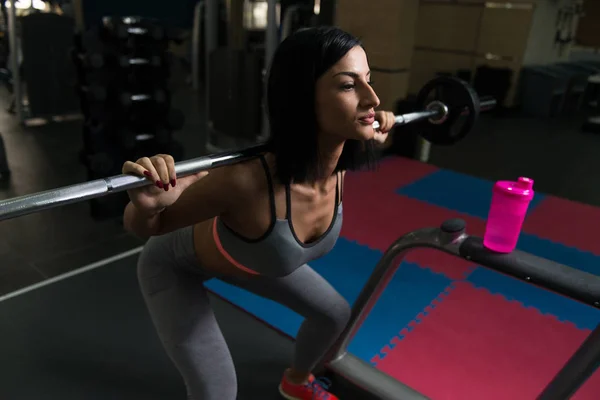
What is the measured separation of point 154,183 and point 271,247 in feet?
0.88

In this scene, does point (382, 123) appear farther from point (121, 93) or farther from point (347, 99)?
point (121, 93)

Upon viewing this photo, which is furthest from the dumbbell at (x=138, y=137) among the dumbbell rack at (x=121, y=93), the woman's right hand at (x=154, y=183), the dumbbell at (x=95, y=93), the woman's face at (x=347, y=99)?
the woman's face at (x=347, y=99)

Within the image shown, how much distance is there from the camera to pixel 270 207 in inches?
36.9

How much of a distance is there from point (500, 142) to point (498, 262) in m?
4.11

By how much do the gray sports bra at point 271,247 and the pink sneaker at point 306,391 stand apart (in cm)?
57

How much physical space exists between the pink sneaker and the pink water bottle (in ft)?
2.26

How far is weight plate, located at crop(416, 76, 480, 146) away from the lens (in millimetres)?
1452

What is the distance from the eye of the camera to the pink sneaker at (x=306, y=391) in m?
1.44

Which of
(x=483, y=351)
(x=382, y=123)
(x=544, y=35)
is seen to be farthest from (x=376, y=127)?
(x=544, y=35)

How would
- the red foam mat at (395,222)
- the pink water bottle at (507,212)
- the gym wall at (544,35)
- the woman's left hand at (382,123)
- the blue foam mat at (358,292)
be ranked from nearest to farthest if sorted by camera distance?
the pink water bottle at (507,212), the woman's left hand at (382,123), the blue foam mat at (358,292), the red foam mat at (395,222), the gym wall at (544,35)

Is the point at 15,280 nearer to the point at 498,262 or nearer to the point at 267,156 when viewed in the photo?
the point at 267,156

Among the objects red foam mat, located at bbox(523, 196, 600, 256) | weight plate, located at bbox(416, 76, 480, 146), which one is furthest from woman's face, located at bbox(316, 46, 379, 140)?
red foam mat, located at bbox(523, 196, 600, 256)

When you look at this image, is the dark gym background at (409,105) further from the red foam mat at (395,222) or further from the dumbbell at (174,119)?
the red foam mat at (395,222)

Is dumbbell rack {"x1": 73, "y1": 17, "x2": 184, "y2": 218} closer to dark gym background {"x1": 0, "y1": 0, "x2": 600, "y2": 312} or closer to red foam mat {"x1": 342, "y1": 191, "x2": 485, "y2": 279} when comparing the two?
dark gym background {"x1": 0, "y1": 0, "x2": 600, "y2": 312}
